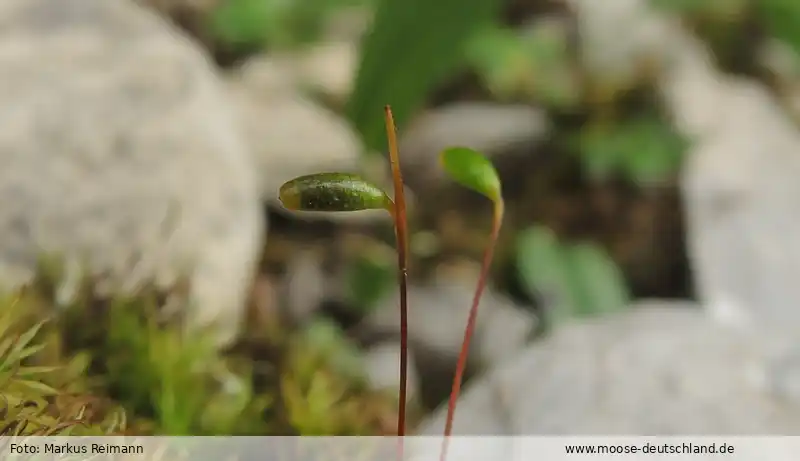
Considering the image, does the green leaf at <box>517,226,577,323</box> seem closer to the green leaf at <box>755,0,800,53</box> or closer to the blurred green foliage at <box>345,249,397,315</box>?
the blurred green foliage at <box>345,249,397,315</box>

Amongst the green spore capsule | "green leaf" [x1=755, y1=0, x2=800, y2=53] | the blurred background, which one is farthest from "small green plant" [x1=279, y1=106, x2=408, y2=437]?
"green leaf" [x1=755, y1=0, x2=800, y2=53]

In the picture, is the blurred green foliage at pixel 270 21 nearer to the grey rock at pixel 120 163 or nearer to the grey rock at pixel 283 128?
the grey rock at pixel 283 128

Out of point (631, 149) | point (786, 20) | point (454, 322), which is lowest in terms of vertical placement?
point (454, 322)

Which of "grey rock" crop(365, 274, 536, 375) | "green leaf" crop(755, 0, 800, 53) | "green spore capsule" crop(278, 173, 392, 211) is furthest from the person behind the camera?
"green leaf" crop(755, 0, 800, 53)

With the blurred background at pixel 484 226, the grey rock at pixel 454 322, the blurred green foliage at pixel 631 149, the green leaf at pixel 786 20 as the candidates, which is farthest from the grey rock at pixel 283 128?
the green leaf at pixel 786 20

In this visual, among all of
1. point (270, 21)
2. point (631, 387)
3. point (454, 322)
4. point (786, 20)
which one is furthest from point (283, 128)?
point (786, 20)

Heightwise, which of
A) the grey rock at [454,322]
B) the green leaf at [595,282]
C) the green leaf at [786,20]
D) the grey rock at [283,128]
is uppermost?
the green leaf at [786,20]

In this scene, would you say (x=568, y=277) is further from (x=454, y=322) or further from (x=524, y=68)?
(x=524, y=68)

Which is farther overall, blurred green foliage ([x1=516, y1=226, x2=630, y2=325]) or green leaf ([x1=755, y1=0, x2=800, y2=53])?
green leaf ([x1=755, y1=0, x2=800, y2=53])
